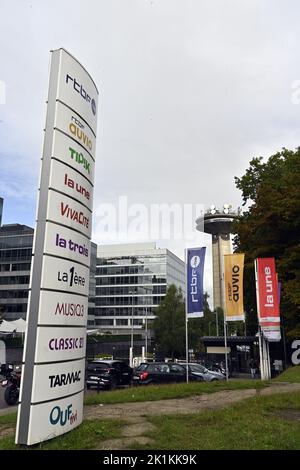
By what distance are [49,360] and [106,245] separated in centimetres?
11147

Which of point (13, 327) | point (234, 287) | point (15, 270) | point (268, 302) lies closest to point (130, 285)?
point (15, 270)

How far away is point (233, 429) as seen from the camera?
772cm

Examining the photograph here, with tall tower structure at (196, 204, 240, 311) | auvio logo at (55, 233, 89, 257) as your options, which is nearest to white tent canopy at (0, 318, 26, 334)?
auvio logo at (55, 233, 89, 257)

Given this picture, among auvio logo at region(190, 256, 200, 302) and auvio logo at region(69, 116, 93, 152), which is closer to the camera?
auvio logo at region(69, 116, 93, 152)

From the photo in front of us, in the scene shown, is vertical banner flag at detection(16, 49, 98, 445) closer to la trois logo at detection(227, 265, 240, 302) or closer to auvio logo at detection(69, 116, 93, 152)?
auvio logo at detection(69, 116, 93, 152)

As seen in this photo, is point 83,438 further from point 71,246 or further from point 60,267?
point 71,246

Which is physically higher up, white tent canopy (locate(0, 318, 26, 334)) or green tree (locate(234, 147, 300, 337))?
green tree (locate(234, 147, 300, 337))

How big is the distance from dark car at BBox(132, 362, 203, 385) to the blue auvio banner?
9.51ft

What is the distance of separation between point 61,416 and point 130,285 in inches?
3882

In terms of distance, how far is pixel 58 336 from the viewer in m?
6.97

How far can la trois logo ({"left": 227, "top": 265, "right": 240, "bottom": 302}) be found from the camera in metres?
20.9
